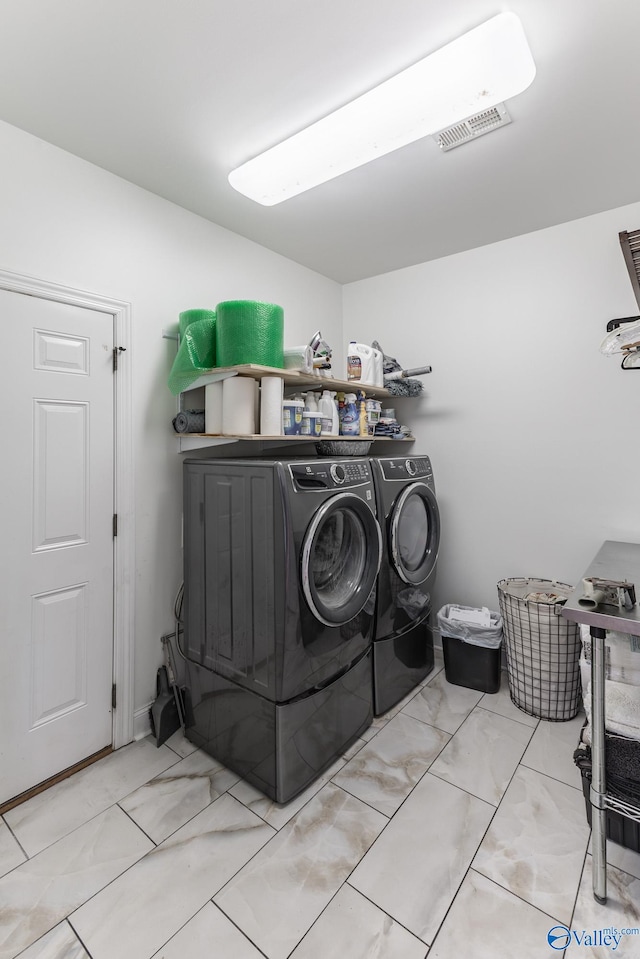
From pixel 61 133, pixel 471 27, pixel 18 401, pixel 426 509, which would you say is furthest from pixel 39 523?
pixel 471 27

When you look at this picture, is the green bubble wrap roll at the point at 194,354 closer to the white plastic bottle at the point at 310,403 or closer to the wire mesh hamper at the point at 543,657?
the white plastic bottle at the point at 310,403

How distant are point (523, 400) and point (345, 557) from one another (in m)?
1.53

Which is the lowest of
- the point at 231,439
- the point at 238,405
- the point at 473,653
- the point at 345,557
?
the point at 473,653

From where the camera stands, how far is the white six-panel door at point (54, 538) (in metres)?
1.76

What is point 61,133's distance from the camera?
5.78 ft

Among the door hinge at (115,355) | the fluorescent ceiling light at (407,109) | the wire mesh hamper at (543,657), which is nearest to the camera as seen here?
the fluorescent ceiling light at (407,109)

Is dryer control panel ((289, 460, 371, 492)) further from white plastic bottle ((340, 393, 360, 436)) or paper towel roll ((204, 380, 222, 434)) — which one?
paper towel roll ((204, 380, 222, 434))

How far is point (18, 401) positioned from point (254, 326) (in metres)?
1.02

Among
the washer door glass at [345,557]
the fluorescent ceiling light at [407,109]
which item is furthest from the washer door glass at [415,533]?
the fluorescent ceiling light at [407,109]

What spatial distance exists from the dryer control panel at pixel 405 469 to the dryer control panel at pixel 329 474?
18 centimetres

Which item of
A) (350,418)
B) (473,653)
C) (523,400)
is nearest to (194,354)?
(350,418)

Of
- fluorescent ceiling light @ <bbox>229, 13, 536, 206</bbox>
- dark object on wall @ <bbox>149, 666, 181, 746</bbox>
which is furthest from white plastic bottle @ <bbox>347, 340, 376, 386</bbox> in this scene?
dark object on wall @ <bbox>149, 666, 181, 746</bbox>

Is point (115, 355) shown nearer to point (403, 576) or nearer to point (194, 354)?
point (194, 354)

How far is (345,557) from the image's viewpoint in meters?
2.13
